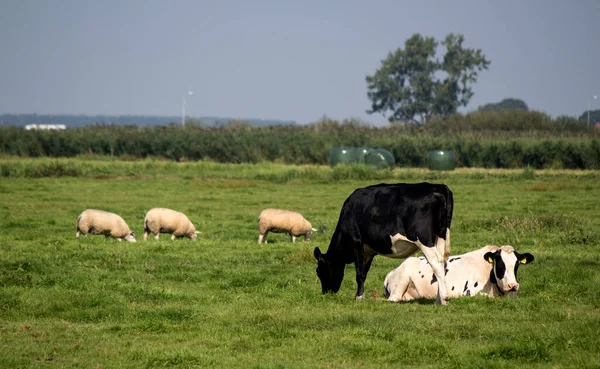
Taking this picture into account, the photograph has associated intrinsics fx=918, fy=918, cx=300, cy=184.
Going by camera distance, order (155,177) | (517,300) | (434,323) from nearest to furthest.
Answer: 1. (434,323)
2. (517,300)
3. (155,177)

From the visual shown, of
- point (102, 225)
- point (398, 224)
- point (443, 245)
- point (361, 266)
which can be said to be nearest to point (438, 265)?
point (443, 245)

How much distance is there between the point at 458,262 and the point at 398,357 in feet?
14.4

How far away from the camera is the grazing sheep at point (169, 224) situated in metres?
26.0

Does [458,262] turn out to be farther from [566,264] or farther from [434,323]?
[566,264]

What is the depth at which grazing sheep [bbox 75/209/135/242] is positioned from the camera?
25.2 meters

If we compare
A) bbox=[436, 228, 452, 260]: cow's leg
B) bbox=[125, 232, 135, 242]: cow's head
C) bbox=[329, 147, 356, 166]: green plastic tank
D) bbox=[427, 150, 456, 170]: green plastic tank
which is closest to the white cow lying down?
bbox=[436, 228, 452, 260]: cow's leg

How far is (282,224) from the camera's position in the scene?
25.5 metres

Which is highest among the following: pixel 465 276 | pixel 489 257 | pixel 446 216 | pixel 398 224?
pixel 446 216

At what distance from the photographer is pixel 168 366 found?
1052cm

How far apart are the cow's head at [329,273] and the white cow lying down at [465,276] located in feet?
3.31

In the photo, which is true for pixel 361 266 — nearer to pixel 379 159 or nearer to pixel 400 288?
pixel 400 288

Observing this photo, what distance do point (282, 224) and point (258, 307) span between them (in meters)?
11.3

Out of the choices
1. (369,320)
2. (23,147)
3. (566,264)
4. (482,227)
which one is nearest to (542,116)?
(23,147)

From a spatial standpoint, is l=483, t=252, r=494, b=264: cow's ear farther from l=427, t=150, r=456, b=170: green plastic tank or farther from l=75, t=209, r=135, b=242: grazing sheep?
l=427, t=150, r=456, b=170: green plastic tank
